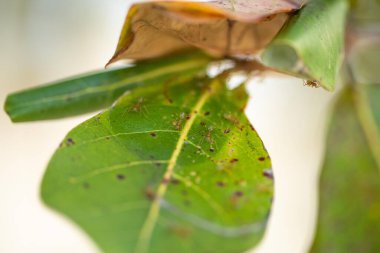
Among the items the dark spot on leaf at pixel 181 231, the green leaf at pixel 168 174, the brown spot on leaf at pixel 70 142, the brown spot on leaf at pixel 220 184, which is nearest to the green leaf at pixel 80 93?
the green leaf at pixel 168 174

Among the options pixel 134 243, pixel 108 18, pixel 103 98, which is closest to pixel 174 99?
pixel 103 98

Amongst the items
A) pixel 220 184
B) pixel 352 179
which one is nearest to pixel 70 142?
pixel 220 184

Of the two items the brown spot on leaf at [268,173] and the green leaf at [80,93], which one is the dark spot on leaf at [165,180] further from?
the green leaf at [80,93]

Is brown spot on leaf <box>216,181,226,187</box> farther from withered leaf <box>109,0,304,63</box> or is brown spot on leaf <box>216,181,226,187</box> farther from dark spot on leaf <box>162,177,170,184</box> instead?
withered leaf <box>109,0,304,63</box>

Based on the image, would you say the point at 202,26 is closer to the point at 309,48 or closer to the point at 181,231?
the point at 309,48

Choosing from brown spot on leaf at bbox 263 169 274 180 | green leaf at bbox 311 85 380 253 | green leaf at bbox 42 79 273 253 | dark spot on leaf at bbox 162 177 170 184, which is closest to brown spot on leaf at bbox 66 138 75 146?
green leaf at bbox 42 79 273 253

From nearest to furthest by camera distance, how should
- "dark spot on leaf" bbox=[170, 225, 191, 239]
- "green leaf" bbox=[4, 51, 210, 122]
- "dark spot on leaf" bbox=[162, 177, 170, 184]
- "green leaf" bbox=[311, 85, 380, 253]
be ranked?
"dark spot on leaf" bbox=[170, 225, 191, 239]
"dark spot on leaf" bbox=[162, 177, 170, 184]
"green leaf" bbox=[4, 51, 210, 122]
"green leaf" bbox=[311, 85, 380, 253]
